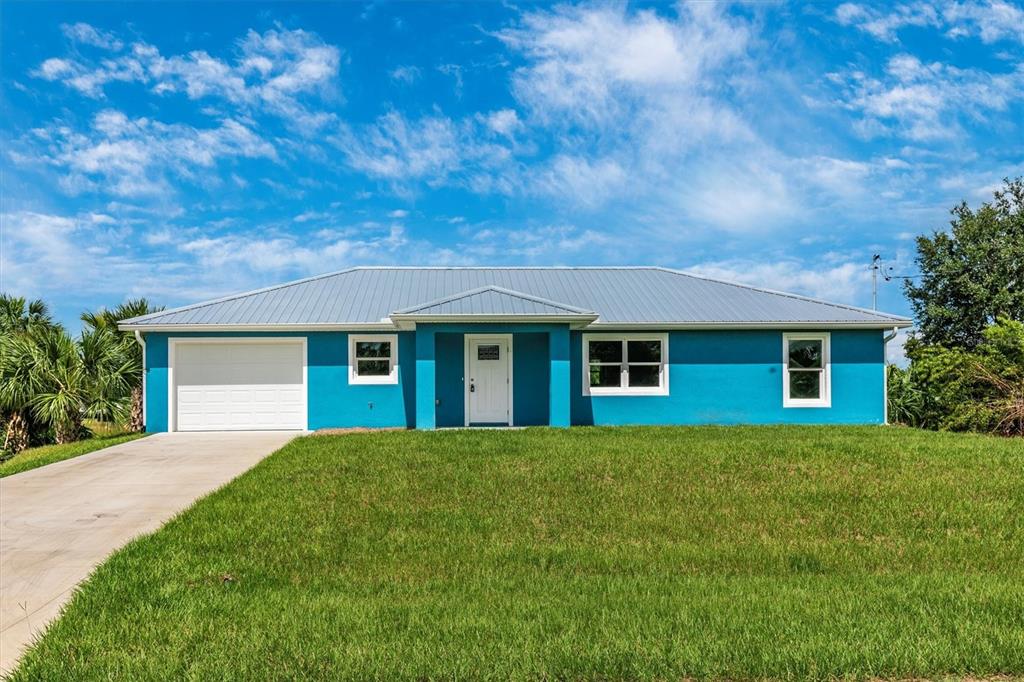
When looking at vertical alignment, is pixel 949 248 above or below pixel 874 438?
above

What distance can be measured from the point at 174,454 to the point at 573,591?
401 inches

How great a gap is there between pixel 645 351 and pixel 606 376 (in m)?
1.19

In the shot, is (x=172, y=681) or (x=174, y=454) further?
(x=174, y=454)

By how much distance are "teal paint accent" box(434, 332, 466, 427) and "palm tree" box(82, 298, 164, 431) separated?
304 inches

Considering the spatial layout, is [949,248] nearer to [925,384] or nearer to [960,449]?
[925,384]

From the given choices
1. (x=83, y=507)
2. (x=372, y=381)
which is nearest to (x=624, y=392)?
(x=372, y=381)

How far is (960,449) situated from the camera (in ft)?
37.7

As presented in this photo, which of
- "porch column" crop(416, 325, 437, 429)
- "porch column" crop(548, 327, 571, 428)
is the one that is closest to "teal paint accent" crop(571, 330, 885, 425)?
"porch column" crop(548, 327, 571, 428)

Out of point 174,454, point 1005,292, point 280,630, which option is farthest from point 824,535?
point 1005,292

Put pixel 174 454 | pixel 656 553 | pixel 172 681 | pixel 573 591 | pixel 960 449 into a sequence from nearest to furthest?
pixel 172 681 → pixel 573 591 → pixel 656 553 → pixel 960 449 → pixel 174 454

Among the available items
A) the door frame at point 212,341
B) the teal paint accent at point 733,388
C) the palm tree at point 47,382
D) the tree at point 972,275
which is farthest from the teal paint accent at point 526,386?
the tree at point 972,275

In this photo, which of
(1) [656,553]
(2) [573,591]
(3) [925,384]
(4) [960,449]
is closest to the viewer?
(2) [573,591]

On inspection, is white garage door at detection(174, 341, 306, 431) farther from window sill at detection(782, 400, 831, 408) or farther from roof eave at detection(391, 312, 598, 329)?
window sill at detection(782, 400, 831, 408)

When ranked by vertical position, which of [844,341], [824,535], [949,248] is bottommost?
[824,535]
